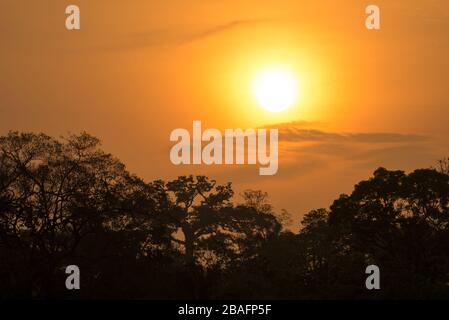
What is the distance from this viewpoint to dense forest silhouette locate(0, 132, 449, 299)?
84.0 meters

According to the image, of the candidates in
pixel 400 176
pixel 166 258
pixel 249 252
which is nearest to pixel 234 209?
pixel 249 252

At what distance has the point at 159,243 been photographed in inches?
3565

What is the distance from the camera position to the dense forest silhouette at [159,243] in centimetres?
8400

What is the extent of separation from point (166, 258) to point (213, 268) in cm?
845

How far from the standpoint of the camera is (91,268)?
84.6 metres

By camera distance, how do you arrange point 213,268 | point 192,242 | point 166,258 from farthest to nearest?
point 192,242 < point 213,268 < point 166,258

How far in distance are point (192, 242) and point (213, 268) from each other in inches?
1231
